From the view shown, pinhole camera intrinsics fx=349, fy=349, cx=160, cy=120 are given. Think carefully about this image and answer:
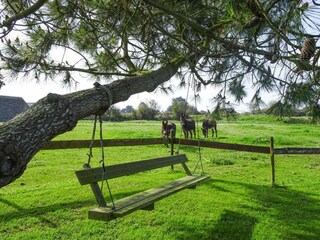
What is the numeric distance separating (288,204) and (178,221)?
2.10 meters

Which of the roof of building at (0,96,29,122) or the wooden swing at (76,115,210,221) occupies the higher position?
the roof of building at (0,96,29,122)

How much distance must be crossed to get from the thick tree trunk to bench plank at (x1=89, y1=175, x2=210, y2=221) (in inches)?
32.8

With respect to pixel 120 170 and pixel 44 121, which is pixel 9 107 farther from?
pixel 44 121

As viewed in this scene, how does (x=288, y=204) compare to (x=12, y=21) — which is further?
(x=288, y=204)

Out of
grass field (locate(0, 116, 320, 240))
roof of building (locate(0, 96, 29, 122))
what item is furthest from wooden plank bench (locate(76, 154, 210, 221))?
roof of building (locate(0, 96, 29, 122))

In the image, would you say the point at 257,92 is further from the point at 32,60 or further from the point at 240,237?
the point at 32,60

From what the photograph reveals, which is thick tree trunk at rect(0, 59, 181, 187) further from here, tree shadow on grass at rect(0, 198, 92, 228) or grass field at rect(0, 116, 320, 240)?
tree shadow on grass at rect(0, 198, 92, 228)

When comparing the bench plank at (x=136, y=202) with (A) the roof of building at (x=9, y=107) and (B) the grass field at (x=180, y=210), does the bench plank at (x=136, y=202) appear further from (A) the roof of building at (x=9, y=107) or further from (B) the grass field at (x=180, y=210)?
(A) the roof of building at (x=9, y=107)

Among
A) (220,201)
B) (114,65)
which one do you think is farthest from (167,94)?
(220,201)

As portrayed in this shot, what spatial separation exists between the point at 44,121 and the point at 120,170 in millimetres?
1580

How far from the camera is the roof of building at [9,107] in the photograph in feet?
163

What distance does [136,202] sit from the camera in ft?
11.9

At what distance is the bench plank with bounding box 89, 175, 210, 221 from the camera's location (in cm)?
317

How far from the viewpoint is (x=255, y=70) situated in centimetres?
425
